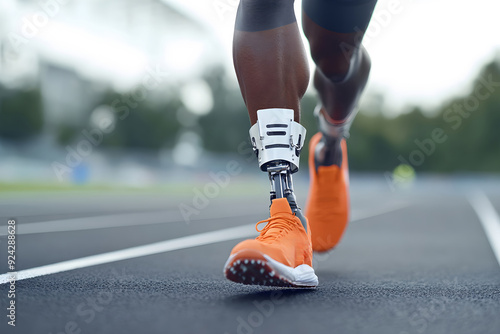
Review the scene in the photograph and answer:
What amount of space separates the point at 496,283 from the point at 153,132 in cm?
3879

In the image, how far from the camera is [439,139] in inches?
1704

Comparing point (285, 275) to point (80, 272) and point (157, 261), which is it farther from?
point (157, 261)

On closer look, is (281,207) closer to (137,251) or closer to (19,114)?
(137,251)

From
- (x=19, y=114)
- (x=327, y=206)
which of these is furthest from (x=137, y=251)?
(x=19, y=114)

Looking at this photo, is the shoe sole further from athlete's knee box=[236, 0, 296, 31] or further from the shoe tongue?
athlete's knee box=[236, 0, 296, 31]

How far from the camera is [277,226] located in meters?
1.73

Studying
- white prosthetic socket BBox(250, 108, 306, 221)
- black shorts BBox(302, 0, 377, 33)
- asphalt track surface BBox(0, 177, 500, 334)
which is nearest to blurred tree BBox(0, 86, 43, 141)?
asphalt track surface BBox(0, 177, 500, 334)

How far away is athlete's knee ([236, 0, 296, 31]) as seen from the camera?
184 centimetres

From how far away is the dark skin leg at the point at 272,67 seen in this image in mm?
1846

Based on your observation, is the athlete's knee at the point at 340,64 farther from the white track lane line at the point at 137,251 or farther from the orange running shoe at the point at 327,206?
the white track lane line at the point at 137,251

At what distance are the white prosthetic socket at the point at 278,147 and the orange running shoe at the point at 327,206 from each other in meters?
0.83

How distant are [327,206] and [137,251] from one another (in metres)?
0.94

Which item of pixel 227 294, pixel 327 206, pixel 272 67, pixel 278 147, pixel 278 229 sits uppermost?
pixel 272 67

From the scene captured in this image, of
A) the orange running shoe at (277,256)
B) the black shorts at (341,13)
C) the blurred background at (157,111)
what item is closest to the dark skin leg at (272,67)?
the black shorts at (341,13)
